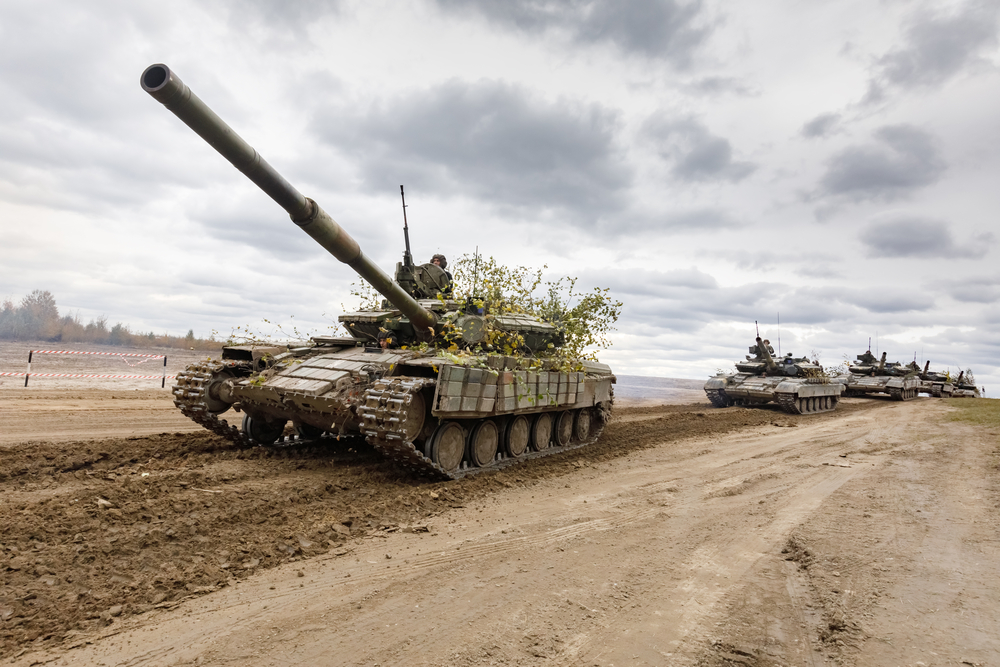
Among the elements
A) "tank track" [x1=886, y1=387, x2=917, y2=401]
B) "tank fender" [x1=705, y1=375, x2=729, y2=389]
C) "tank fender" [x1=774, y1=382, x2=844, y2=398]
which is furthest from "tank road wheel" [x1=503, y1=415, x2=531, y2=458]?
"tank track" [x1=886, y1=387, x2=917, y2=401]

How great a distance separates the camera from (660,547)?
5750mm

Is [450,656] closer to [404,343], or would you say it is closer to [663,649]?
[663,649]

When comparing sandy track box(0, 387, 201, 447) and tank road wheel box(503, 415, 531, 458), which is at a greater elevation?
tank road wheel box(503, 415, 531, 458)

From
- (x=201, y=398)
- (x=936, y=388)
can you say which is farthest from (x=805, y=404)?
(x=201, y=398)

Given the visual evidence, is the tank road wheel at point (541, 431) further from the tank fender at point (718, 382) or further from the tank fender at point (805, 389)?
the tank fender at point (718, 382)

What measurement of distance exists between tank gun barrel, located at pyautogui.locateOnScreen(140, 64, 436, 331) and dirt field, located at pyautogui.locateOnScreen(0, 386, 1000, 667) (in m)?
2.86

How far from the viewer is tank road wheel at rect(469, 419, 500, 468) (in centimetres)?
925

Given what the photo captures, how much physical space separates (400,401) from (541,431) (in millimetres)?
4483

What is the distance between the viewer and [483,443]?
947 centimetres

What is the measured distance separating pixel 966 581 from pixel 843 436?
11180 millimetres

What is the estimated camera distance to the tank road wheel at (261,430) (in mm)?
10078

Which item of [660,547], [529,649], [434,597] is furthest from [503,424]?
[529,649]

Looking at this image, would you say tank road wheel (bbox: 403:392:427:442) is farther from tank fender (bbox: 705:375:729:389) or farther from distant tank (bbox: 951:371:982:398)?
distant tank (bbox: 951:371:982:398)

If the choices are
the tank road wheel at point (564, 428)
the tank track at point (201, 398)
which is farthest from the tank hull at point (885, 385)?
the tank track at point (201, 398)
